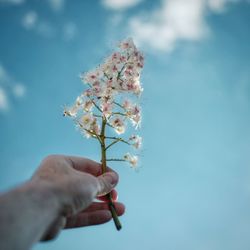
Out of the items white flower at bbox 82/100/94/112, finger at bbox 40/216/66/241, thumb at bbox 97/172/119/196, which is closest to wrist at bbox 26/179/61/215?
finger at bbox 40/216/66/241

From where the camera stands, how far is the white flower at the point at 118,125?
11.1 feet

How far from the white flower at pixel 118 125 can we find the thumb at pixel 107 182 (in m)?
0.53

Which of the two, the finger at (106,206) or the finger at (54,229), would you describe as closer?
the finger at (54,229)

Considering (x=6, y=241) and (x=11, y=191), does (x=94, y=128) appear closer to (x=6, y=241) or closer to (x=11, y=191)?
(x=11, y=191)

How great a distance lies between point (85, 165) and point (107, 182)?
1.03 feet

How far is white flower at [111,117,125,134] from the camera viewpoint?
339cm

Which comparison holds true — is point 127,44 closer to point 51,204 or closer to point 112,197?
point 112,197

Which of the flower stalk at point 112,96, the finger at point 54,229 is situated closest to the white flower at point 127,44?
the flower stalk at point 112,96

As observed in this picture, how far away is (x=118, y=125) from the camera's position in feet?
11.1

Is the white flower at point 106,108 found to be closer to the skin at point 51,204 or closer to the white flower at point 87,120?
the white flower at point 87,120

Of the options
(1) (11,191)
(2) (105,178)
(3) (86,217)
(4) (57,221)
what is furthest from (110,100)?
(1) (11,191)

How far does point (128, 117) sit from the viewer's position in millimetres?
3463

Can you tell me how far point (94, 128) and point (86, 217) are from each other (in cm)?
74

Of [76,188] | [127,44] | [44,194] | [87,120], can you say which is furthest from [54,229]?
[127,44]
